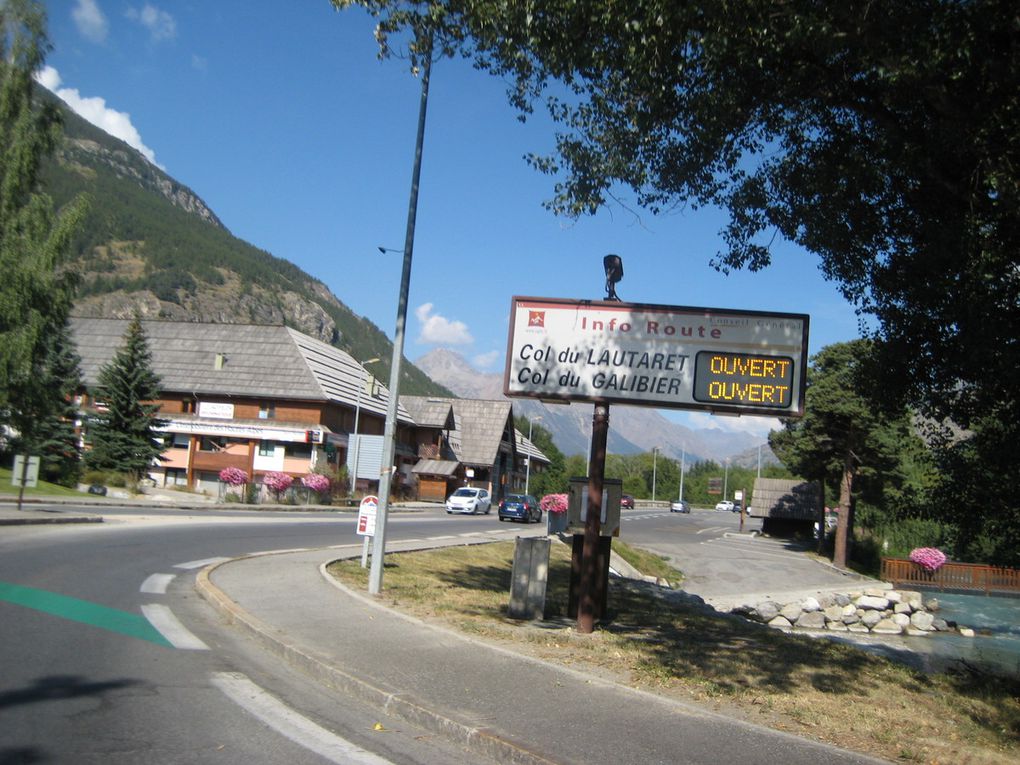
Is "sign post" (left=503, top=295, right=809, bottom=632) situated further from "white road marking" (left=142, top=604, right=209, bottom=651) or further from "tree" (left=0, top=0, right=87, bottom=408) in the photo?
"tree" (left=0, top=0, right=87, bottom=408)

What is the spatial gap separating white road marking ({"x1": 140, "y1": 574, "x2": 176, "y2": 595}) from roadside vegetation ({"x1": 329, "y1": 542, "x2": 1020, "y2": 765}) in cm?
280

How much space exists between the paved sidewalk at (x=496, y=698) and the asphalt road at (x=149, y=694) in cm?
24

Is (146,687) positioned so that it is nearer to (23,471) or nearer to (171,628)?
(171,628)

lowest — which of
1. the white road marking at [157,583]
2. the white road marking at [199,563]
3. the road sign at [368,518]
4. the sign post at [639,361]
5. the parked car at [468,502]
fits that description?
the parked car at [468,502]

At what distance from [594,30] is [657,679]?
7036mm

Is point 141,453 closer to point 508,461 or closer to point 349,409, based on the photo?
point 349,409

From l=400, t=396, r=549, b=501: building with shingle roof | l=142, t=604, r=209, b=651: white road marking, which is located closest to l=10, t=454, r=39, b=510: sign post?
l=142, t=604, r=209, b=651: white road marking

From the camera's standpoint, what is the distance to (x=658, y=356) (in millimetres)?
11352

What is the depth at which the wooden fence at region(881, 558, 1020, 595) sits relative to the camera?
37344mm

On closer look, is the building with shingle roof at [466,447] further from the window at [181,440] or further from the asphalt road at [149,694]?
the asphalt road at [149,694]

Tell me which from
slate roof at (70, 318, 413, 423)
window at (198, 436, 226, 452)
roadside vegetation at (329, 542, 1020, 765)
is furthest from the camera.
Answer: slate roof at (70, 318, 413, 423)

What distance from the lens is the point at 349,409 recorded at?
58.7 metres

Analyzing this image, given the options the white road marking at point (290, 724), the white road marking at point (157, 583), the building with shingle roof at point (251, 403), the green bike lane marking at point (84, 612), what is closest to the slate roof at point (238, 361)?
the building with shingle roof at point (251, 403)

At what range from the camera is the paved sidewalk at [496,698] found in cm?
580
